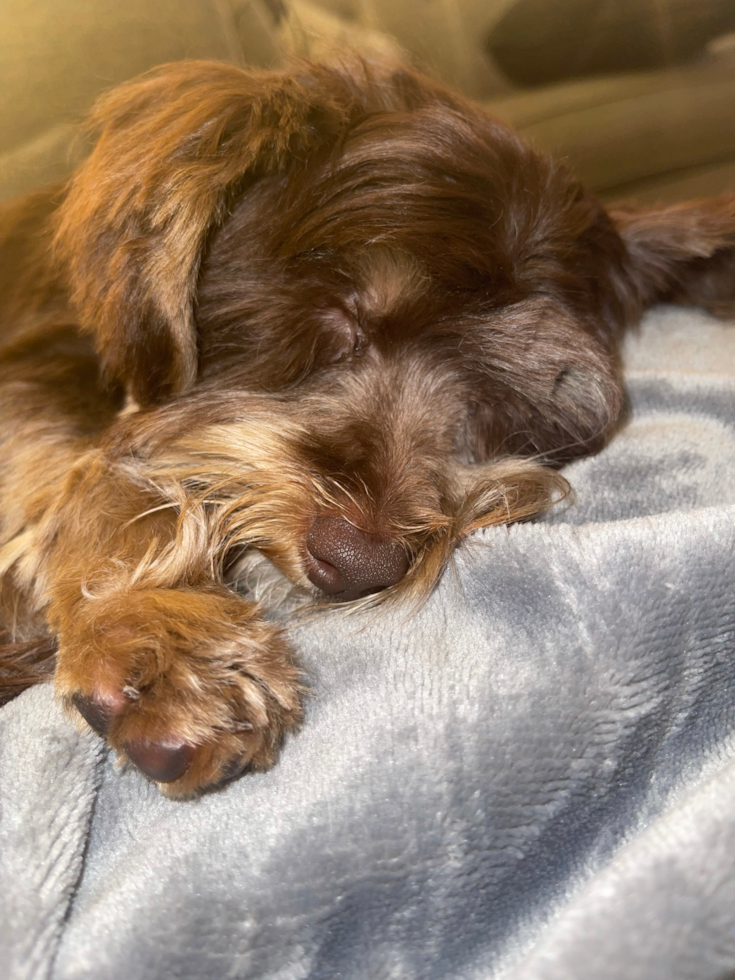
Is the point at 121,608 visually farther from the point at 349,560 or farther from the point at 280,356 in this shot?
the point at 280,356

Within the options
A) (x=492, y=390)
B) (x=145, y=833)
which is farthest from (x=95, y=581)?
(x=492, y=390)

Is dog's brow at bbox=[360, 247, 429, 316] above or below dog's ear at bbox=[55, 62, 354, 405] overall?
below

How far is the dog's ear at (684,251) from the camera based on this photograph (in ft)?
7.96

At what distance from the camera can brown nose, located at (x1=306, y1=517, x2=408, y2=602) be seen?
1556 mm

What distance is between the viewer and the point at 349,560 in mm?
1557

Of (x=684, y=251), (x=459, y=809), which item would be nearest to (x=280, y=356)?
(x=459, y=809)

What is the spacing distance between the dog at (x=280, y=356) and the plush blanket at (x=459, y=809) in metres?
0.19

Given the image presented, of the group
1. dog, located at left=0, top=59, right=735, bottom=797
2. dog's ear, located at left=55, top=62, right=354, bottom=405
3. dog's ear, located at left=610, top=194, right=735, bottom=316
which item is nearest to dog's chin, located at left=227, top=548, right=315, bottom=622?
dog, located at left=0, top=59, right=735, bottom=797

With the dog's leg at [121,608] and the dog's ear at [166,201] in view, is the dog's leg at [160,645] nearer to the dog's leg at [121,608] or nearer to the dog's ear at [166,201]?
the dog's leg at [121,608]

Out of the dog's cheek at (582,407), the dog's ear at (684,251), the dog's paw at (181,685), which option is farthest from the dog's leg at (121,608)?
the dog's ear at (684,251)

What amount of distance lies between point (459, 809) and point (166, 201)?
1316 millimetres

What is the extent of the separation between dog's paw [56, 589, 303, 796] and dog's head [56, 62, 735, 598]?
0.77 feet

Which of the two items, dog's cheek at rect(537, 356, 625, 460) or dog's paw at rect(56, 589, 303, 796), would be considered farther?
dog's cheek at rect(537, 356, 625, 460)

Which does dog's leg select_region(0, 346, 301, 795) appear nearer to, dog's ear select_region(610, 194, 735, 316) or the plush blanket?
the plush blanket
